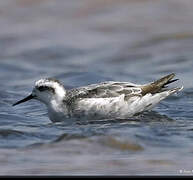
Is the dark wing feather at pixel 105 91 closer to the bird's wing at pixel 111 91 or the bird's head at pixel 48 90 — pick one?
the bird's wing at pixel 111 91

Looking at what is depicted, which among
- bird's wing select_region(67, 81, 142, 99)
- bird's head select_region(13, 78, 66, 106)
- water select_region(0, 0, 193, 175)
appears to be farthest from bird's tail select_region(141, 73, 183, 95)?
bird's head select_region(13, 78, 66, 106)

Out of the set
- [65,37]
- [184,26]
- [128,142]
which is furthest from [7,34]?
[128,142]

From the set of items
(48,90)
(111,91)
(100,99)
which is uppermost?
(48,90)

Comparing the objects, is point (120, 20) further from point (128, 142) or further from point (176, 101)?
point (128, 142)

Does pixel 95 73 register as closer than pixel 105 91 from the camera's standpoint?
No

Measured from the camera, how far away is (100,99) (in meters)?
13.5

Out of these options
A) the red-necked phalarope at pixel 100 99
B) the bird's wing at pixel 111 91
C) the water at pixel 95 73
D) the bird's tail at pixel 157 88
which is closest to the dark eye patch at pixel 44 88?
the red-necked phalarope at pixel 100 99

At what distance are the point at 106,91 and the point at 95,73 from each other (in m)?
4.56

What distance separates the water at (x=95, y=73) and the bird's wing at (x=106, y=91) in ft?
1.41

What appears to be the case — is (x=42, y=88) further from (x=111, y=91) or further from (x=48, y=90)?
(x=111, y=91)

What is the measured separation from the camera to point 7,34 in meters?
20.7

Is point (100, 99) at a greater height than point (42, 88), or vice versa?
point (42, 88)

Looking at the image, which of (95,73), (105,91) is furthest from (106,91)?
(95,73)

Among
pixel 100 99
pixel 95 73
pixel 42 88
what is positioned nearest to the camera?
pixel 100 99
